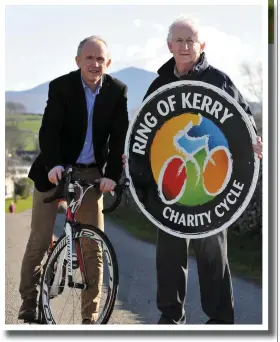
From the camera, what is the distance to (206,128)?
15.1 ft

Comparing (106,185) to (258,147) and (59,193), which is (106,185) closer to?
(59,193)

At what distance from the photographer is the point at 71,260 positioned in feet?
14.6

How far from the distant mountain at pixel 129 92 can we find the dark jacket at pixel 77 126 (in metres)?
0.05

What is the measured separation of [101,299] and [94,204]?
60cm

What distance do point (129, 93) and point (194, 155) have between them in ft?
1.87

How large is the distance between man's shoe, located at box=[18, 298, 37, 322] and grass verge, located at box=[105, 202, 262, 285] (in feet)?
2.49

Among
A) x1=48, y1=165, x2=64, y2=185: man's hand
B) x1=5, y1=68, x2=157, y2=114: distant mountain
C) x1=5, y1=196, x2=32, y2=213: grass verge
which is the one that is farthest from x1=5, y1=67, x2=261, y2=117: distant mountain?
x1=5, y1=196, x2=32, y2=213: grass verge

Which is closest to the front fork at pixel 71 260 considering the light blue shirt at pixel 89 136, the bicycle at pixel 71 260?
the bicycle at pixel 71 260

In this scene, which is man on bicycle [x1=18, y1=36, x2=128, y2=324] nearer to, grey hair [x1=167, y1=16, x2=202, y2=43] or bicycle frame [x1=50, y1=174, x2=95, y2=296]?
bicycle frame [x1=50, y1=174, x2=95, y2=296]

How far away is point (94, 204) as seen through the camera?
457 centimetres

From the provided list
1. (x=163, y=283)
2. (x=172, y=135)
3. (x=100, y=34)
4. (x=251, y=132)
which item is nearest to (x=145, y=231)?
(x=163, y=283)
